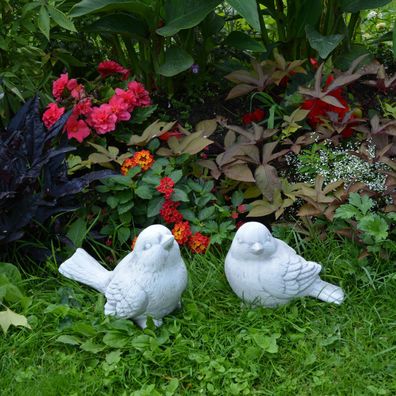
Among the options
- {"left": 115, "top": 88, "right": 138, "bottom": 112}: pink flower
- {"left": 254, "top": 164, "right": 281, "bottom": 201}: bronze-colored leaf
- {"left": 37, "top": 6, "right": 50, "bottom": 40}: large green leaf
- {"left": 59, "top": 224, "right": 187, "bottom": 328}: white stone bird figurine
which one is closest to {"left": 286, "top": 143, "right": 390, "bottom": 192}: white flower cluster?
{"left": 254, "top": 164, "right": 281, "bottom": 201}: bronze-colored leaf

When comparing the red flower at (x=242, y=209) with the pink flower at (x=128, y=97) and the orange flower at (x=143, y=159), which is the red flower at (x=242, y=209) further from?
the pink flower at (x=128, y=97)

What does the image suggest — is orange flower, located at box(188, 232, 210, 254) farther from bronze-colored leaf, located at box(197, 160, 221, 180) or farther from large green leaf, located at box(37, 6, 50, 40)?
large green leaf, located at box(37, 6, 50, 40)

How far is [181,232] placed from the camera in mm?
2932

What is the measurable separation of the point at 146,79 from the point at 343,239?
1.44 metres

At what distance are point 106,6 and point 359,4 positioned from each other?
122 centimetres

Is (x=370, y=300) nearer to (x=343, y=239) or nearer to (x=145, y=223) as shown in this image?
(x=343, y=239)

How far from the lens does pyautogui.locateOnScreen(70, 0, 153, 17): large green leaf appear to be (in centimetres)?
330

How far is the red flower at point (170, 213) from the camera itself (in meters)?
2.99

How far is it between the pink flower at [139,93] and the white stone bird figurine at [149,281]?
1018 millimetres

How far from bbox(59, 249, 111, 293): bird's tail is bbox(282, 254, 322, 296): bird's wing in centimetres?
64

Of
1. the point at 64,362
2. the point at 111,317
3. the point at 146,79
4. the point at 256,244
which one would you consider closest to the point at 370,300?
the point at 256,244

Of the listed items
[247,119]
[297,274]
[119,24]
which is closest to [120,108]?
[119,24]

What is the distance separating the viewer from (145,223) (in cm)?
309

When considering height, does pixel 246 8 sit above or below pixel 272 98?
above
